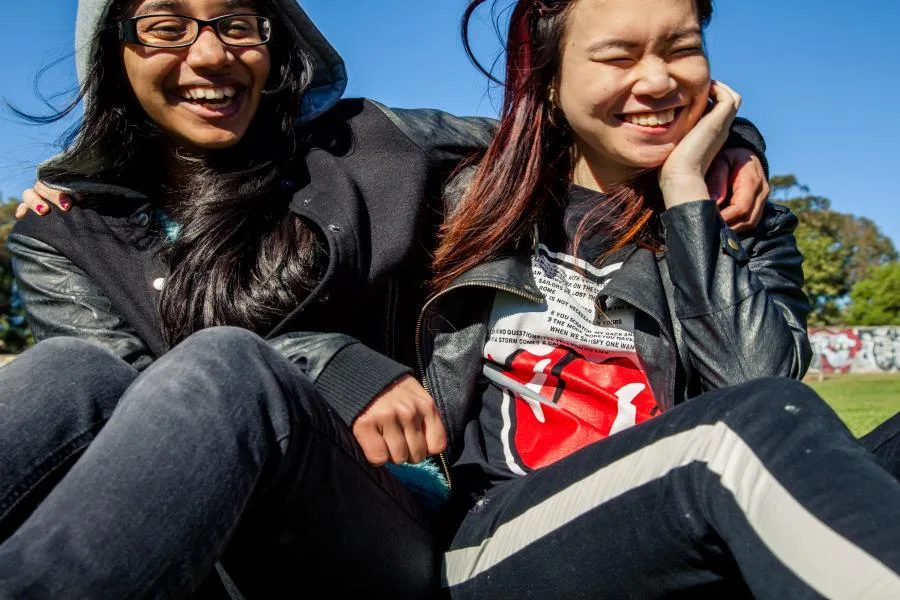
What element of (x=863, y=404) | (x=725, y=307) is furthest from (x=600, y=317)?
(x=863, y=404)

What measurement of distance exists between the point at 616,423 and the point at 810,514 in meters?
1.10

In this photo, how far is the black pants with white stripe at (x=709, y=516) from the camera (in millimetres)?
1373

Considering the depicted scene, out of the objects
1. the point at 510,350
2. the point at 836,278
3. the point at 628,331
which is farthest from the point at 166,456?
the point at 836,278

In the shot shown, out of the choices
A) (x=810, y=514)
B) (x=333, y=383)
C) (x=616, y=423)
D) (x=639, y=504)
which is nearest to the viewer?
(x=810, y=514)

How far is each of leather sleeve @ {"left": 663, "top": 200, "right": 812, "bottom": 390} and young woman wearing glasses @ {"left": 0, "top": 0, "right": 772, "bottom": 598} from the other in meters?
0.80

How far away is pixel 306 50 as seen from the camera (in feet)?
9.79

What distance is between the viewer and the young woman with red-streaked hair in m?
1.76

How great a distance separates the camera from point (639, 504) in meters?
1.71

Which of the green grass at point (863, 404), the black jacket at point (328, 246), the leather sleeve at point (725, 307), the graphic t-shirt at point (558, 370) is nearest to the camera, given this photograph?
the leather sleeve at point (725, 307)

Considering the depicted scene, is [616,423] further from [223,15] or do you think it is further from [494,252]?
[223,15]

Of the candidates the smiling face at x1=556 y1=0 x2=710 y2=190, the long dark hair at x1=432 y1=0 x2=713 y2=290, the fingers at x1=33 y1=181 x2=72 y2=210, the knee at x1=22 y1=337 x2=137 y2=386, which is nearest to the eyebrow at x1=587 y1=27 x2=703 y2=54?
the smiling face at x1=556 y1=0 x2=710 y2=190

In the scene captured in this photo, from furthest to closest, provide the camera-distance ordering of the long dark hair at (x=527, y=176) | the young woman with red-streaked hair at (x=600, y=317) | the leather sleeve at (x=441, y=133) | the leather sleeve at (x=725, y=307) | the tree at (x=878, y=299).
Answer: the tree at (x=878, y=299) → the leather sleeve at (x=441, y=133) → the long dark hair at (x=527, y=176) → the leather sleeve at (x=725, y=307) → the young woman with red-streaked hair at (x=600, y=317)

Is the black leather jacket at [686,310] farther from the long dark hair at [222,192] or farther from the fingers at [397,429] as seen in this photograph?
the fingers at [397,429]

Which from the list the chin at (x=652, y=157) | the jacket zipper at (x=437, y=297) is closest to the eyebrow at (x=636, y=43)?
the chin at (x=652, y=157)
